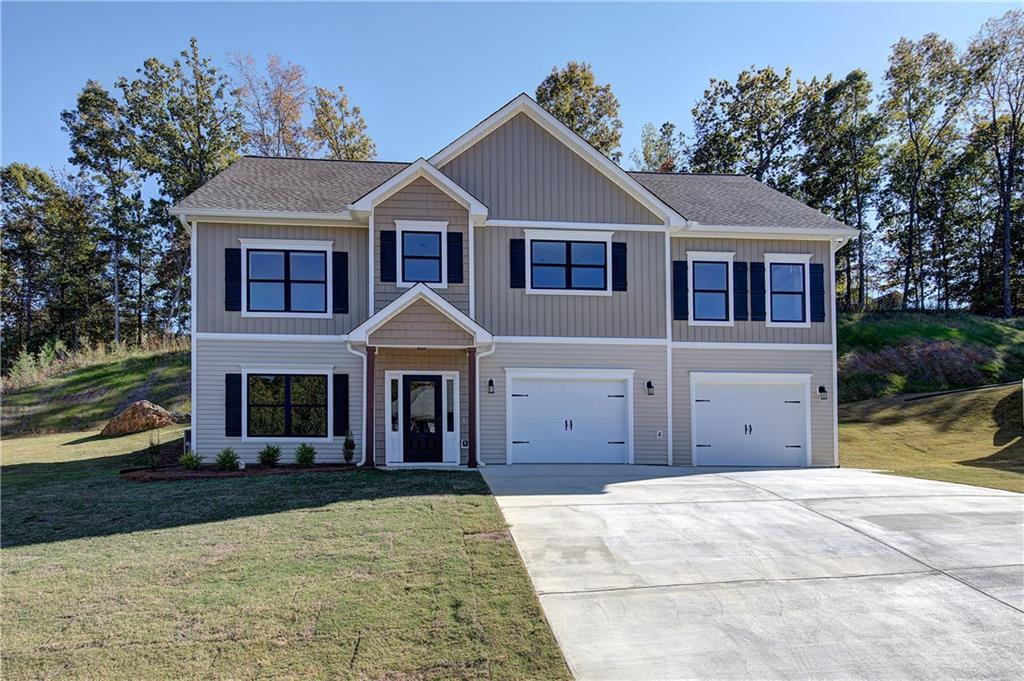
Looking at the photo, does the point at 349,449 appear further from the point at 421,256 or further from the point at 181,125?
the point at 181,125

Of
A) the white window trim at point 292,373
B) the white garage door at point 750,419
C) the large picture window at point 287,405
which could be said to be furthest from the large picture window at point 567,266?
the large picture window at point 287,405

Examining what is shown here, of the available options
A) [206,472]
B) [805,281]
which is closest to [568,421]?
[805,281]

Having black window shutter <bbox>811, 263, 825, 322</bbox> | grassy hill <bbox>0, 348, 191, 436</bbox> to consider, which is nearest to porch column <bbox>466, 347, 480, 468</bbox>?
black window shutter <bbox>811, 263, 825, 322</bbox>

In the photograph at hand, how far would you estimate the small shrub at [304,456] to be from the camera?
46.2 feet

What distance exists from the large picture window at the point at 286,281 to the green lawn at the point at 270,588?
17.7 ft

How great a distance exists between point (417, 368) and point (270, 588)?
8.93m

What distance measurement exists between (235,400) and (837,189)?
35449mm

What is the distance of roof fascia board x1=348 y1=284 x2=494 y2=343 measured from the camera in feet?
44.7

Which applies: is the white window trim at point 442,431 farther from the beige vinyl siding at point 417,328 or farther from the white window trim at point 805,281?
the white window trim at point 805,281

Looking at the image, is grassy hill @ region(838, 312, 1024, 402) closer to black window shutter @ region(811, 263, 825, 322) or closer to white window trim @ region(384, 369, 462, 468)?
black window shutter @ region(811, 263, 825, 322)

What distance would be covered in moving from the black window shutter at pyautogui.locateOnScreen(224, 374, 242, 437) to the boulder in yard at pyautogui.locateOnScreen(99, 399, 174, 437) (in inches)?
315

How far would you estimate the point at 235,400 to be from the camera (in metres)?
14.5

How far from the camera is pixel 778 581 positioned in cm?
655

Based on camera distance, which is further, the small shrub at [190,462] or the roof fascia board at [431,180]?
the roof fascia board at [431,180]
